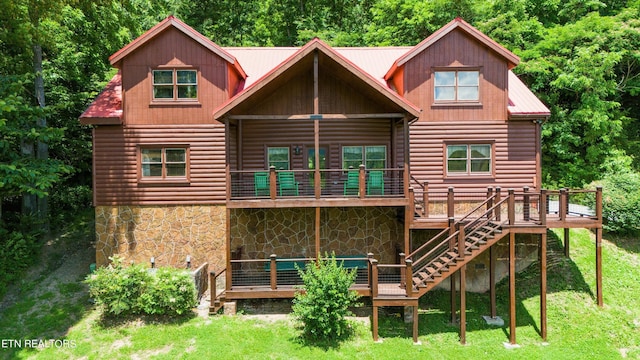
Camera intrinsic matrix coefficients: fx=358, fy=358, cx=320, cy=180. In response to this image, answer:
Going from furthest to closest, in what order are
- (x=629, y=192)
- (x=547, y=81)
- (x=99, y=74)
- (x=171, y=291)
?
(x=547, y=81)
(x=99, y=74)
(x=629, y=192)
(x=171, y=291)

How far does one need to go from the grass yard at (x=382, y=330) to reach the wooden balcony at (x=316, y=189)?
3681mm

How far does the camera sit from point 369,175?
12602 millimetres

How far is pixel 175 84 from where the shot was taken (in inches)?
521

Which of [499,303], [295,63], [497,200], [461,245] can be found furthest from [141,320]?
[499,303]

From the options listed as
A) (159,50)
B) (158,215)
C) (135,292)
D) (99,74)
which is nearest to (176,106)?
(159,50)

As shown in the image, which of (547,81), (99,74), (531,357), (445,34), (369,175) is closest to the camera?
(531,357)

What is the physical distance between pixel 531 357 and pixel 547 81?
701 inches

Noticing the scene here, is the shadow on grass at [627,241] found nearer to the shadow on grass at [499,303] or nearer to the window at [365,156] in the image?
the shadow on grass at [499,303]

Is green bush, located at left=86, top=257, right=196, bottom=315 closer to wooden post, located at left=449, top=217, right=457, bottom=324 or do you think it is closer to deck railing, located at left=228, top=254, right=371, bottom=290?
deck railing, located at left=228, top=254, right=371, bottom=290

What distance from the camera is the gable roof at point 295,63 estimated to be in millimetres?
10797

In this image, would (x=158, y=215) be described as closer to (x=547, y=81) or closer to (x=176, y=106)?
(x=176, y=106)

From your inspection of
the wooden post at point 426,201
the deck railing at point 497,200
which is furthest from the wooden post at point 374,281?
the wooden post at point 426,201

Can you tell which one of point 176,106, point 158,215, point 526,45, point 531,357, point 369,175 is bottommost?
point 531,357

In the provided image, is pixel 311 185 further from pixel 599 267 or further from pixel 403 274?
pixel 599 267
